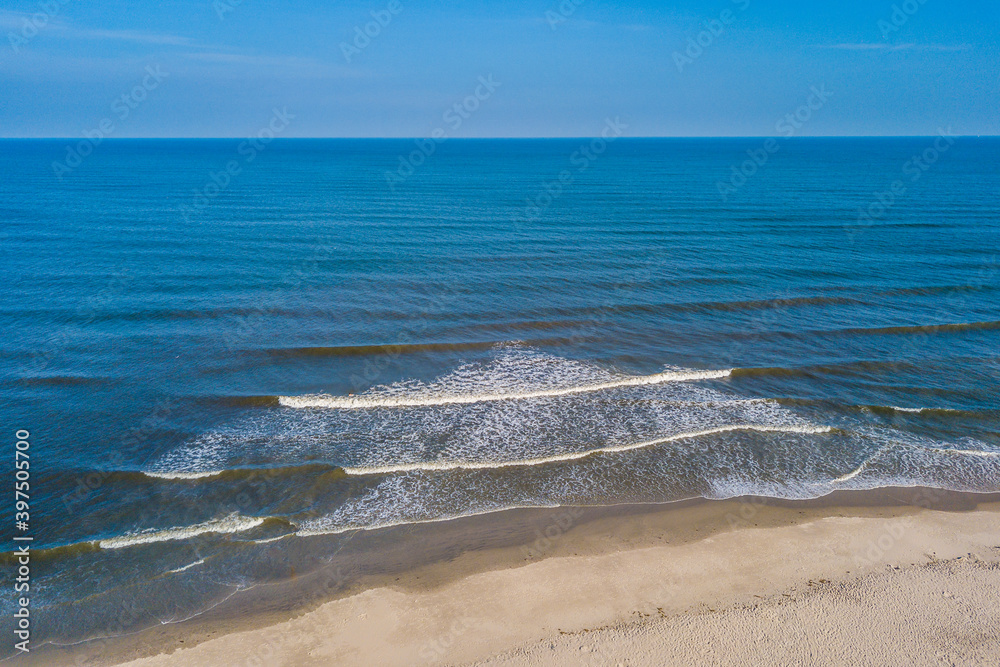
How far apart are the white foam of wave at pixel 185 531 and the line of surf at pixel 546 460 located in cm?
328

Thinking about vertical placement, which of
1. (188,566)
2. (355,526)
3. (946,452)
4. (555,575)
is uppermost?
(188,566)

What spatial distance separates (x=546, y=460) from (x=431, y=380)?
6978 mm

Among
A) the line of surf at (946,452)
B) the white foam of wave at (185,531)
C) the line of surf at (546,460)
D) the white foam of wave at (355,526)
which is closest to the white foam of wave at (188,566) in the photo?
the white foam of wave at (185,531)

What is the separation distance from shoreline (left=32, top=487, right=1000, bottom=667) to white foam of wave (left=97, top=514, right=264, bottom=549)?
2.72m

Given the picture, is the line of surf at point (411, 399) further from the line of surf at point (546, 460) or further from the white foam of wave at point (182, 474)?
the white foam of wave at point (182, 474)

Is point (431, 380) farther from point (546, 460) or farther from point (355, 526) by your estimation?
point (355, 526)

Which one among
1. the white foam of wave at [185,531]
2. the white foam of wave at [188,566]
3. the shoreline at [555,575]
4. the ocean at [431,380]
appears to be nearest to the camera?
the shoreline at [555,575]

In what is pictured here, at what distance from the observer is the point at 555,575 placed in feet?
44.9

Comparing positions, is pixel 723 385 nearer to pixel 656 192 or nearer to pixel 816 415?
pixel 816 415

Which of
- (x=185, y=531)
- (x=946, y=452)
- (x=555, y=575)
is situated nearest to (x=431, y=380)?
(x=185, y=531)

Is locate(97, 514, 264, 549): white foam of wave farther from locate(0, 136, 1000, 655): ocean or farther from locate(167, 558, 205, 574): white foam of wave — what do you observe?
locate(167, 558, 205, 574): white foam of wave

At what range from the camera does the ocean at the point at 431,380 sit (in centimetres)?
1577

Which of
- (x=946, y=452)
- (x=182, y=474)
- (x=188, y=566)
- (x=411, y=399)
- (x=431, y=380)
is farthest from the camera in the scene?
(x=431, y=380)

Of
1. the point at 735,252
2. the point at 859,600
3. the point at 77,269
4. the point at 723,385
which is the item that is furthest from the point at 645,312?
the point at 77,269
